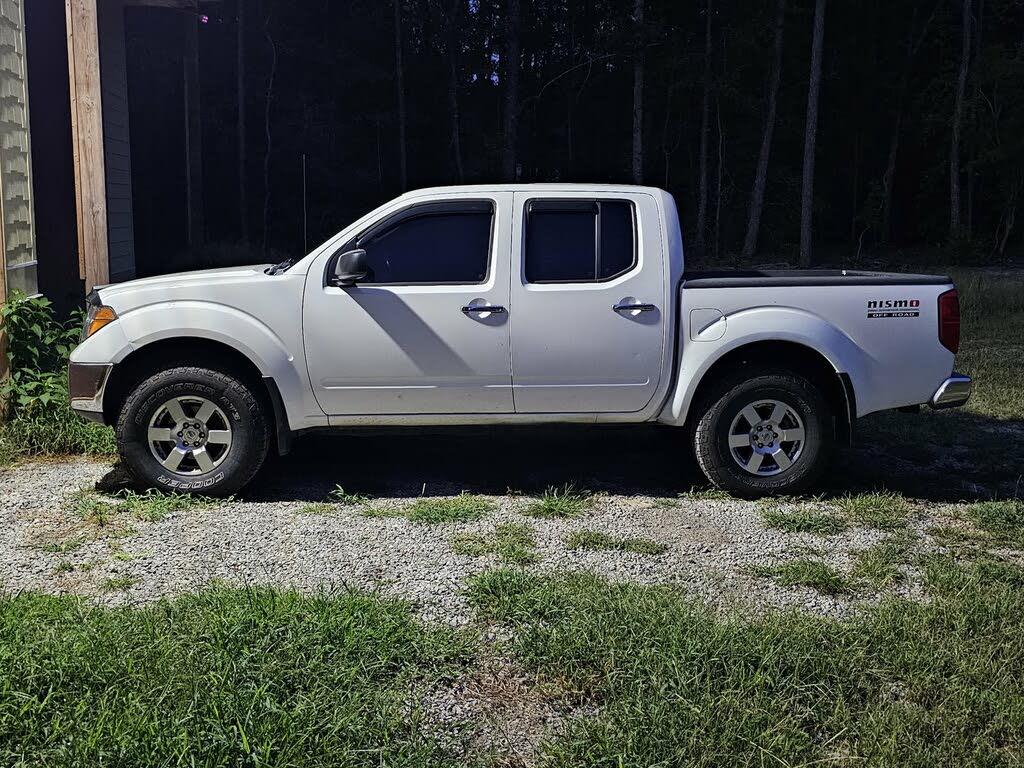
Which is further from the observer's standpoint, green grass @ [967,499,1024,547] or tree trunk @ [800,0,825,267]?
tree trunk @ [800,0,825,267]

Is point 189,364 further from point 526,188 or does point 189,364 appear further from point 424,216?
point 526,188

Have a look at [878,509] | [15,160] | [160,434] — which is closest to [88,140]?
[15,160]

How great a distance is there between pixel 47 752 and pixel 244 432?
11.0 feet

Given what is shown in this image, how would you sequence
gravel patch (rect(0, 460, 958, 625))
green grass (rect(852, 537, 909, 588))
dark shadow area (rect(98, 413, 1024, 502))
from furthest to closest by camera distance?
dark shadow area (rect(98, 413, 1024, 502)) → green grass (rect(852, 537, 909, 588)) → gravel patch (rect(0, 460, 958, 625))

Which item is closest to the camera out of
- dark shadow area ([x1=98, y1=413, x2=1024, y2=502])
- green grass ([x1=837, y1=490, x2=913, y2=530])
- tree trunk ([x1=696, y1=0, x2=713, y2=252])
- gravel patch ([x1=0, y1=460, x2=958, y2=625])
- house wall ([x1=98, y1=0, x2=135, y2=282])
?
gravel patch ([x1=0, y1=460, x2=958, y2=625])

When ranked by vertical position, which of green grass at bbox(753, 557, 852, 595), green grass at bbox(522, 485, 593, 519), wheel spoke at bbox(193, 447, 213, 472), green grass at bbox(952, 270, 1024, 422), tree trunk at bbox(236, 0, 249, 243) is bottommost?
green grass at bbox(753, 557, 852, 595)

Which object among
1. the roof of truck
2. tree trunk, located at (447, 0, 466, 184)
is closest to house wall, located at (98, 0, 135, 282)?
the roof of truck

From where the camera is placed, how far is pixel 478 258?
7.24m

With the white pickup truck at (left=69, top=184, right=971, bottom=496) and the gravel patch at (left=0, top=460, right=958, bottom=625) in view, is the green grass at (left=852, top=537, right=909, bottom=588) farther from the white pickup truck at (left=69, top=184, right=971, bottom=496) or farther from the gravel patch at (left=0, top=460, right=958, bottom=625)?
the white pickup truck at (left=69, top=184, right=971, bottom=496)

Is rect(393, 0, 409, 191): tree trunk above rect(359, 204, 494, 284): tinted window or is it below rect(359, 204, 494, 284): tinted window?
above

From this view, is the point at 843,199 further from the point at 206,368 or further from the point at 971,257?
the point at 206,368

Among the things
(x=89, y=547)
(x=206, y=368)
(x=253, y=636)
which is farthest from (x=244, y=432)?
(x=253, y=636)

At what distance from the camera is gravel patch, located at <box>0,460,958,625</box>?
217 inches

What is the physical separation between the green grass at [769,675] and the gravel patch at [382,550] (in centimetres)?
32
